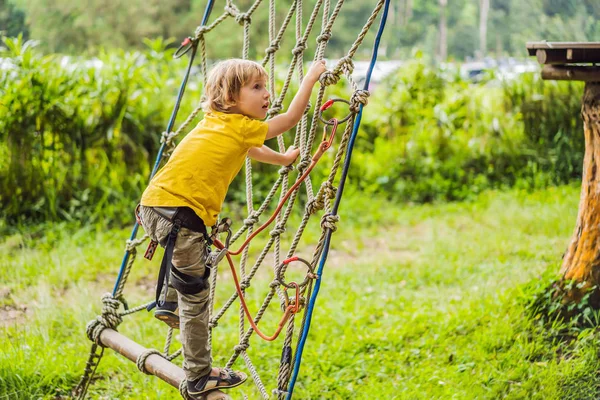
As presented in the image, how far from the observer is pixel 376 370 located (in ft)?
8.85

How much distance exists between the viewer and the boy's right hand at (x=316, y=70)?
1798 millimetres

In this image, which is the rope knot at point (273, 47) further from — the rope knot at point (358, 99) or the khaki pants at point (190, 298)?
the khaki pants at point (190, 298)

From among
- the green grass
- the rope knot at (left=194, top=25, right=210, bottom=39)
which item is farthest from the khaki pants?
the rope knot at (left=194, top=25, right=210, bottom=39)

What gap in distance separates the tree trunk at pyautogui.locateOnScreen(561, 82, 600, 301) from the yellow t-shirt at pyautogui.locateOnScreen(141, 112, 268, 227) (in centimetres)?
149

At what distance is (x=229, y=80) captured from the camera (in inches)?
69.7

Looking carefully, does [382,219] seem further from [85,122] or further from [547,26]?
[547,26]

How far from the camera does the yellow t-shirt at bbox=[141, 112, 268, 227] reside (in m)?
1.78

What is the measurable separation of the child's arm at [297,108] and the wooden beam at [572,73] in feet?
4.30

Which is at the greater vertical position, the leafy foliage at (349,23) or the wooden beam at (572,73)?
the leafy foliage at (349,23)

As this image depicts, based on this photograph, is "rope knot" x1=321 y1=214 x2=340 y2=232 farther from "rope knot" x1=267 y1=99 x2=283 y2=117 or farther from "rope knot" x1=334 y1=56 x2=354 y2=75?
"rope knot" x1=267 y1=99 x2=283 y2=117

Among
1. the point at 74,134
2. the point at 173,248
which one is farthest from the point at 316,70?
the point at 74,134

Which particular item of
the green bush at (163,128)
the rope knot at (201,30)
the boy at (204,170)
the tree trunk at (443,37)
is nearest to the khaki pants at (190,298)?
the boy at (204,170)

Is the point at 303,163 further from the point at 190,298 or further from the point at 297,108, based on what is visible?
the point at 190,298

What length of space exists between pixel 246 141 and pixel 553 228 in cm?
312
